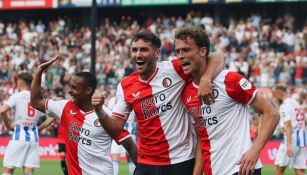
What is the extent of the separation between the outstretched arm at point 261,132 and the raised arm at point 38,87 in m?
2.44

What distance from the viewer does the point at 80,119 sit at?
28.6 ft

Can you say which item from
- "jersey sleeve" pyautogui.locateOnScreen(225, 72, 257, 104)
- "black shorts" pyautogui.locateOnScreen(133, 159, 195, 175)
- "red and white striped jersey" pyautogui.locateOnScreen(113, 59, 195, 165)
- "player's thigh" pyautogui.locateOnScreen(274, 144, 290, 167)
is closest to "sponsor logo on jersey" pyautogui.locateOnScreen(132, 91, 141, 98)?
"red and white striped jersey" pyautogui.locateOnScreen(113, 59, 195, 165)

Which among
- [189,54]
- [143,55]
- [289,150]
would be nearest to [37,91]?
[143,55]

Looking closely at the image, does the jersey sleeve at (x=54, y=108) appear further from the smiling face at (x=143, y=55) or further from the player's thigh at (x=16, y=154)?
the player's thigh at (x=16, y=154)

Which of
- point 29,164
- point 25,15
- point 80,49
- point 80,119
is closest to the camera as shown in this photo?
point 80,119

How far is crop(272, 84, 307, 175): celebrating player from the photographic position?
16.6 metres

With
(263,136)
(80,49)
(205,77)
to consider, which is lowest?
(80,49)

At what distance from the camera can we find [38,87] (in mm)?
8461

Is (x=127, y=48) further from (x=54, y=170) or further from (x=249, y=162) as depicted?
(x=249, y=162)

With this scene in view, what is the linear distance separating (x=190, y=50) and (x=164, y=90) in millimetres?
746

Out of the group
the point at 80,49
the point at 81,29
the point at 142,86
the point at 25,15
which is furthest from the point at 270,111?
the point at 25,15

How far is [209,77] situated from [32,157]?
26.1ft

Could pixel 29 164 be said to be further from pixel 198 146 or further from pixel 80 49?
pixel 80 49

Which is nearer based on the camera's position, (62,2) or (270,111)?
(270,111)
